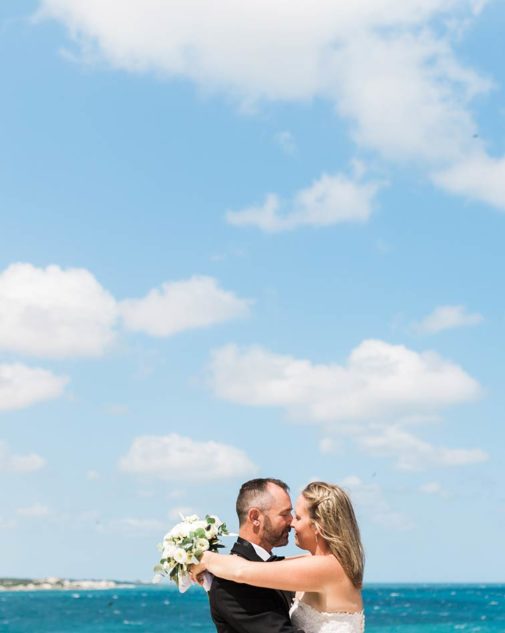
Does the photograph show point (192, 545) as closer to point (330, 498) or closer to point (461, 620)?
point (330, 498)

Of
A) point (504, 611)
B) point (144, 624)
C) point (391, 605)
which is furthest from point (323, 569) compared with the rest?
point (391, 605)

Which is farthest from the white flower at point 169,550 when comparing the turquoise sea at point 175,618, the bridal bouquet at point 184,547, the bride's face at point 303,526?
the turquoise sea at point 175,618

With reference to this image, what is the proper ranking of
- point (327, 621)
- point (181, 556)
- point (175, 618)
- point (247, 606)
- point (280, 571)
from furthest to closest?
point (175, 618), point (327, 621), point (181, 556), point (247, 606), point (280, 571)

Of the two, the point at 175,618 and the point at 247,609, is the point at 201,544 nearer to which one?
the point at 247,609

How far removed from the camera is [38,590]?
200m

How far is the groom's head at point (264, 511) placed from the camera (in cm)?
683

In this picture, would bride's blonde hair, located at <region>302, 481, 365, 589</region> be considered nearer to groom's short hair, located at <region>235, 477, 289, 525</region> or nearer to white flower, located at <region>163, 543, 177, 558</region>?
groom's short hair, located at <region>235, 477, 289, 525</region>

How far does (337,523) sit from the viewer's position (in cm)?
696

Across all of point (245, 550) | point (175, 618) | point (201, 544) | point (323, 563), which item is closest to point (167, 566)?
point (201, 544)

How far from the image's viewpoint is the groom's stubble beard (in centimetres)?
687

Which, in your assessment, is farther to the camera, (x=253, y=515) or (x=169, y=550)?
(x=169, y=550)

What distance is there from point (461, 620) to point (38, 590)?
125080mm

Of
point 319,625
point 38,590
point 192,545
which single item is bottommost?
point 319,625

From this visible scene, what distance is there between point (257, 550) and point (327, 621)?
29.7 inches
